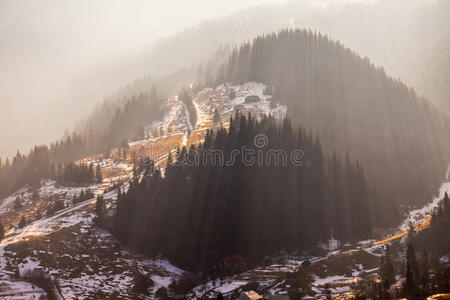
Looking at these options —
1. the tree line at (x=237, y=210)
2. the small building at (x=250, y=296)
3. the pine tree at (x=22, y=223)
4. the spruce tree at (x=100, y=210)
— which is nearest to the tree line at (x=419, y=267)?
the small building at (x=250, y=296)

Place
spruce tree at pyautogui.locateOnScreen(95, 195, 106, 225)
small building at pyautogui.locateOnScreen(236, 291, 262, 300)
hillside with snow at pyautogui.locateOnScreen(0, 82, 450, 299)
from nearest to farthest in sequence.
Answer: small building at pyautogui.locateOnScreen(236, 291, 262, 300), hillside with snow at pyautogui.locateOnScreen(0, 82, 450, 299), spruce tree at pyautogui.locateOnScreen(95, 195, 106, 225)

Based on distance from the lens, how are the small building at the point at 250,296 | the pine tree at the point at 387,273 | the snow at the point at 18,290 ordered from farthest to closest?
the snow at the point at 18,290 → the small building at the point at 250,296 → the pine tree at the point at 387,273

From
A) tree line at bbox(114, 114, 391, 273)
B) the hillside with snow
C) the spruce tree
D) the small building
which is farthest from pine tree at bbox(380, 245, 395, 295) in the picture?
the spruce tree

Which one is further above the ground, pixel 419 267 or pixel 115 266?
pixel 419 267

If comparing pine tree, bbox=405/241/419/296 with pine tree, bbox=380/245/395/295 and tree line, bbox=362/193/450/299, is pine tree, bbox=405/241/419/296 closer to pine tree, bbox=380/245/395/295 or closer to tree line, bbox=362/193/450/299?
tree line, bbox=362/193/450/299

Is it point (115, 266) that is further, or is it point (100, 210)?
point (100, 210)

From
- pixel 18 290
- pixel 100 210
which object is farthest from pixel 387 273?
pixel 100 210

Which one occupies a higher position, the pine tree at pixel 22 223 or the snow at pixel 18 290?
the pine tree at pixel 22 223

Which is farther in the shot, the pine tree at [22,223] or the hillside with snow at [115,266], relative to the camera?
the pine tree at [22,223]

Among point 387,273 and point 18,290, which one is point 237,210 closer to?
point 387,273

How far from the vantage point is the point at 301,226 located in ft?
582

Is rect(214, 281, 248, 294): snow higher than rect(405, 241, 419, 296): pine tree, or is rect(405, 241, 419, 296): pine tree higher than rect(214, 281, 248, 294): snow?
rect(405, 241, 419, 296): pine tree

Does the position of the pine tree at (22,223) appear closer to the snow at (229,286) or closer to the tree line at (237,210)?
the tree line at (237,210)

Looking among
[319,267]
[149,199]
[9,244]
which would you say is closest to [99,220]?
[149,199]
